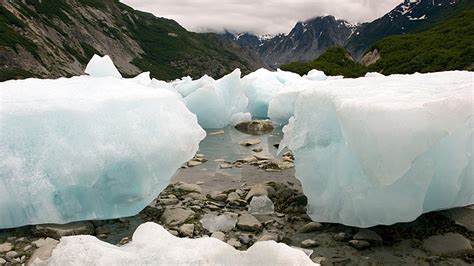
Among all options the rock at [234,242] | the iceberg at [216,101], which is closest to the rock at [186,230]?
the rock at [234,242]

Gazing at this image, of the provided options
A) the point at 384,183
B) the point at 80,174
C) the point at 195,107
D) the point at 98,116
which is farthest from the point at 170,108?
the point at 195,107

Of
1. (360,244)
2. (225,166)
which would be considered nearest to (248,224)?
(360,244)

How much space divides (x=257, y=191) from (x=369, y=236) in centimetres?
222

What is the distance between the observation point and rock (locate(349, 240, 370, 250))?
4936mm

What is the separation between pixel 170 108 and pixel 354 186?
9.57 ft

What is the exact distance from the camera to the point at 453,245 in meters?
4.83

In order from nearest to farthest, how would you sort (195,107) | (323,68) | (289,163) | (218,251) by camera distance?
(218,251) → (289,163) → (195,107) → (323,68)

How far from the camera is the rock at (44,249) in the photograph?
4402 millimetres

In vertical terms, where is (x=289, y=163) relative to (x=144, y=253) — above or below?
below

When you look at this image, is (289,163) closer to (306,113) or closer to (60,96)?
(306,113)

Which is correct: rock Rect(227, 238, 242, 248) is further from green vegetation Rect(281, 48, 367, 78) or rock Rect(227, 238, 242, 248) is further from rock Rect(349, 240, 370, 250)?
green vegetation Rect(281, 48, 367, 78)

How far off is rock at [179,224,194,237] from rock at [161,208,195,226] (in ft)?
0.63

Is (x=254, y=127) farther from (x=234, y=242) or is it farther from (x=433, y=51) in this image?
(x=433, y=51)

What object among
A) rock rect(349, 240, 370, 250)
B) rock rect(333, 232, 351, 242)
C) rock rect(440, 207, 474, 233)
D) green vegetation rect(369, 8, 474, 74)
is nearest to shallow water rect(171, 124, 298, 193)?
rock rect(333, 232, 351, 242)
